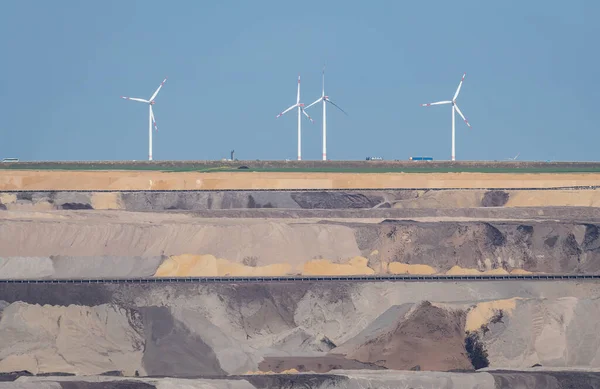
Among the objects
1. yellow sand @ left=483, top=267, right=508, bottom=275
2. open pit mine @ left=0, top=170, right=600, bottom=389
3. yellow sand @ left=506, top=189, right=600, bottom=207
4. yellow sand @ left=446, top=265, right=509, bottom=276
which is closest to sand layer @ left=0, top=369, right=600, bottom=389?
open pit mine @ left=0, top=170, right=600, bottom=389

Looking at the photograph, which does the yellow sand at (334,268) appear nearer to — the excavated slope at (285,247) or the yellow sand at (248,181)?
the excavated slope at (285,247)

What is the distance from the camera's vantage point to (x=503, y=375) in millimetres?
32781

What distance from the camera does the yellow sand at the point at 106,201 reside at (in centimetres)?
6969

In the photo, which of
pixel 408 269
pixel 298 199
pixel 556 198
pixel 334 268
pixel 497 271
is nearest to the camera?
pixel 334 268

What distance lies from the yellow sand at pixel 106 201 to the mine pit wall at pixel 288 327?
29.7 metres

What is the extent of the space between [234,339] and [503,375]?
8937 millimetres

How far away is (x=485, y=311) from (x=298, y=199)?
111 feet

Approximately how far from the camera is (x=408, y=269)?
166ft

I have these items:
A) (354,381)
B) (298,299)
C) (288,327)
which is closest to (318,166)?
(298,299)

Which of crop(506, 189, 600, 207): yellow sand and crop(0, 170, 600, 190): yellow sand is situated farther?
crop(0, 170, 600, 190): yellow sand

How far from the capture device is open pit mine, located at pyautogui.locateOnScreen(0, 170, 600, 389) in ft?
116

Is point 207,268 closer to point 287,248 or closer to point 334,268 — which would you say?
point 287,248

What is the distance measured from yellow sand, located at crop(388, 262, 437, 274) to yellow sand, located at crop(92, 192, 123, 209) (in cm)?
2350

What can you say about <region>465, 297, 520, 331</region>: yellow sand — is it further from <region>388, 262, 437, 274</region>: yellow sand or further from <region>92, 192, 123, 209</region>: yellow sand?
<region>92, 192, 123, 209</region>: yellow sand
